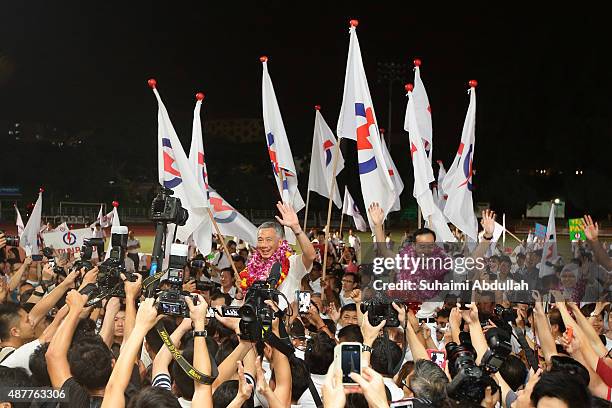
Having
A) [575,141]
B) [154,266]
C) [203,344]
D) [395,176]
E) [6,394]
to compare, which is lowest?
[6,394]

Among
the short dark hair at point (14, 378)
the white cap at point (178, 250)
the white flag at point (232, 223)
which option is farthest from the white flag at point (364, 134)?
the short dark hair at point (14, 378)

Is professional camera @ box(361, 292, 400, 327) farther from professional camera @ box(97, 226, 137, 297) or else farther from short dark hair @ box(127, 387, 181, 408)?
short dark hair @ box(127, 387, 181, 408)

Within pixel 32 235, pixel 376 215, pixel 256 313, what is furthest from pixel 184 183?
pixel 256 313

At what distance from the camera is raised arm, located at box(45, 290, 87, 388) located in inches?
122

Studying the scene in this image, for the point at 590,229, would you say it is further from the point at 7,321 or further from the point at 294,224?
the point at 7,321

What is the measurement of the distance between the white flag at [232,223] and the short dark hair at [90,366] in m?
5.32

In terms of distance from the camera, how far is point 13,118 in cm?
5472

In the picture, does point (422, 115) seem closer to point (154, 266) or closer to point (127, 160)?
point (154, 266)

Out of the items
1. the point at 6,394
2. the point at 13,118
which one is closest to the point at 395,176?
the point at 6,394

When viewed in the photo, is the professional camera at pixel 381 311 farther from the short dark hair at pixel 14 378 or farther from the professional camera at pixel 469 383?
the short dark hair at pixel 14 378

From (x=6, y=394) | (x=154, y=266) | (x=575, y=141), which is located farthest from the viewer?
(x=575, y=141)

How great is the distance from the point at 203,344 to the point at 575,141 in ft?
126

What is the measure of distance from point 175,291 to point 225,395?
581 mm

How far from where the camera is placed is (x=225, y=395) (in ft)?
10.5
